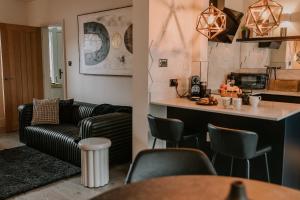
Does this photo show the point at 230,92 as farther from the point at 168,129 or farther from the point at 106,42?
the point at 106,42

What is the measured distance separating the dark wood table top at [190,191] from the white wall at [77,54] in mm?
3156

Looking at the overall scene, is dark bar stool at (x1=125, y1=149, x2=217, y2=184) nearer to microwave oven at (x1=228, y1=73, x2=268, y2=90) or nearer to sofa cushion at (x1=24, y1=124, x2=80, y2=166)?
sofa cushion at (x1=24, y1=124, x2=80, y2=166)

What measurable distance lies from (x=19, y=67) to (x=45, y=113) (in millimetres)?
1657

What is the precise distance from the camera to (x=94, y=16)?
4707mm

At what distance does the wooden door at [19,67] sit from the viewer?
17.7 feet

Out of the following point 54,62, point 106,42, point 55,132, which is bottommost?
point 55,132

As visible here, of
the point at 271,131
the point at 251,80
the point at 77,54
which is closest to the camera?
the point at 271,131

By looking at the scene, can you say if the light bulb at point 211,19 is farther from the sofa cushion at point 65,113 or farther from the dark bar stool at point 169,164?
the sofa cushion at point 65,113

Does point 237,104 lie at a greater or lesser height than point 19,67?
lesser

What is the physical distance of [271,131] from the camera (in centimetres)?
257

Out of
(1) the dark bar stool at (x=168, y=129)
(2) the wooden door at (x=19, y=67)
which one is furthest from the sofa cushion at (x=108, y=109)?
(2) the wooden door at (x=19, y=67)

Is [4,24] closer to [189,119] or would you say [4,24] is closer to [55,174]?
[55,174]

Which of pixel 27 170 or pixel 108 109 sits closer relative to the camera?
pixel 27 170

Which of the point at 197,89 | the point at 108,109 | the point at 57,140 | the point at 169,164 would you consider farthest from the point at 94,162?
the point at 169,164
